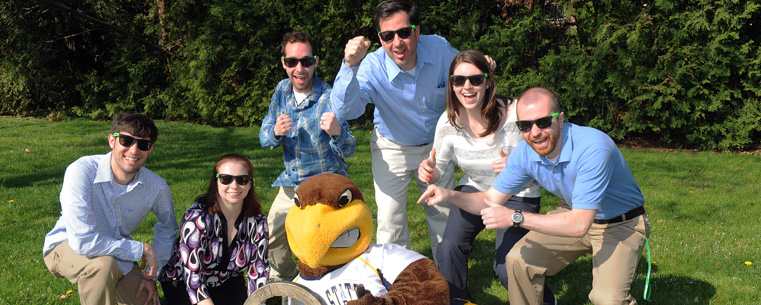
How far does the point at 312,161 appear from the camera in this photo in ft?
14.9

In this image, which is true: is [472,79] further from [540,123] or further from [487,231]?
[487,231]

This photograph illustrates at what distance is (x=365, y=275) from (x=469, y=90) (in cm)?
157

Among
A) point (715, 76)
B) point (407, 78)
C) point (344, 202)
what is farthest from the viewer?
point (715, 76)

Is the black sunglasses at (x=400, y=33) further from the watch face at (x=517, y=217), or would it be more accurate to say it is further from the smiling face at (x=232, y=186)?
the watch face at (x=517, y=217)

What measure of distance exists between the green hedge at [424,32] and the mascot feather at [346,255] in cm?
778

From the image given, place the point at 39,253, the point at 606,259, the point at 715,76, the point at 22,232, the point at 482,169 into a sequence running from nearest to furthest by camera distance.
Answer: the point at 606,259
the point at 482,169
the point at 39,253
the point at 22,232
the point at 715,76

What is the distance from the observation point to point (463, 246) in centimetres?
432

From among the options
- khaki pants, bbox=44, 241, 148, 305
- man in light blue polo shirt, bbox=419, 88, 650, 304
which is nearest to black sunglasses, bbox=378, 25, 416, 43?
man in light blue polo shirt, bbox=419, 88, 650, 304

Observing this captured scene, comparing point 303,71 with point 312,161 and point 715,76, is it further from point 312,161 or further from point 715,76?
point 715,76

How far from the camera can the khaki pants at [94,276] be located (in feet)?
12.5

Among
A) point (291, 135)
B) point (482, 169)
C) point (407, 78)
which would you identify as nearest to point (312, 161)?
point (291, 135)

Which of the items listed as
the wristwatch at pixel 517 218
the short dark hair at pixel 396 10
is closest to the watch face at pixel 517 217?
the wristwatch at pixel 517 218

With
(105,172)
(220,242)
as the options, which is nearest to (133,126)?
(105,172)

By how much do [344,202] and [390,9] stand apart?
5.86ft
